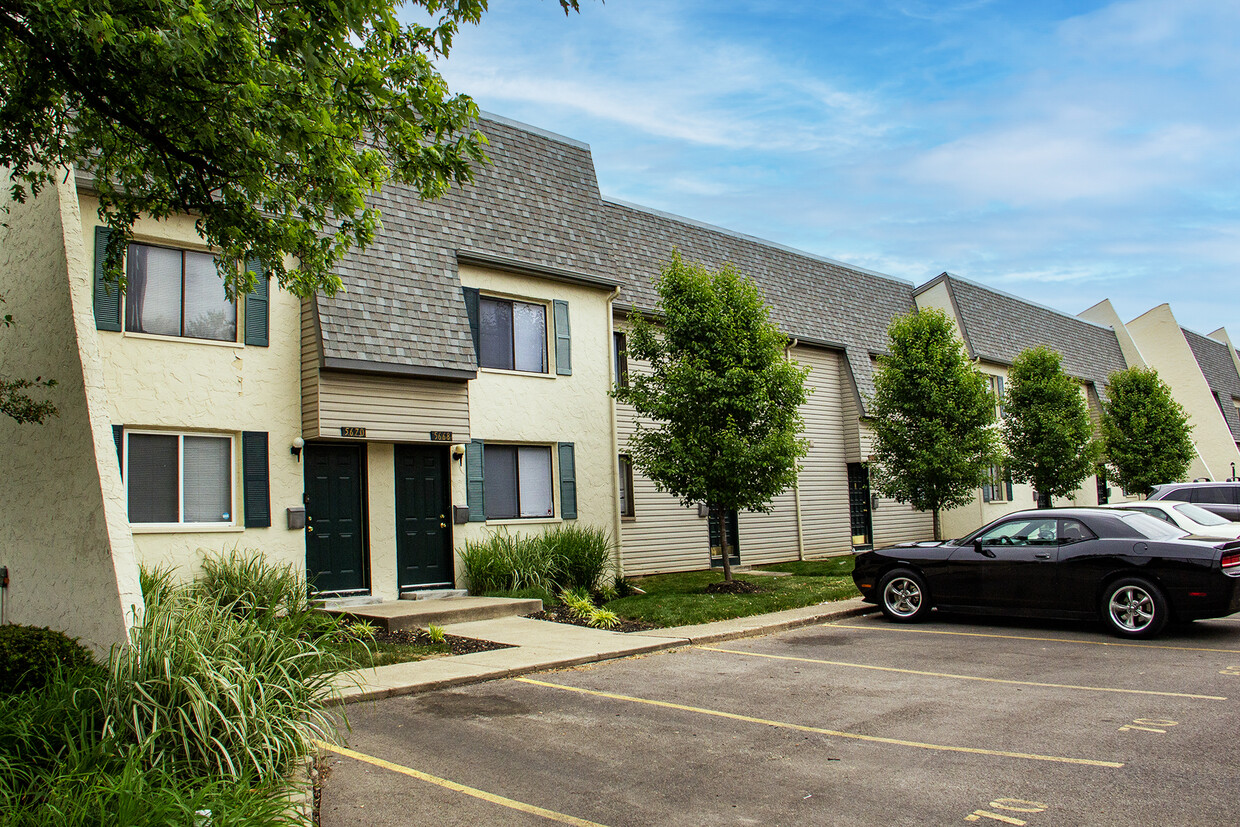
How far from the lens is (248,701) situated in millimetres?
5363

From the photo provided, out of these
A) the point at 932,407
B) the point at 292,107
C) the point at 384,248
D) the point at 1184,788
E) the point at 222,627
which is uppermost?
the point at 384,248

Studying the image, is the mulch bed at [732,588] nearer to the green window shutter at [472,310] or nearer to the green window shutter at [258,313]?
the green window shutter at [472,310]

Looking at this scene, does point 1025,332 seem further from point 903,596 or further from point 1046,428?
point 903,596

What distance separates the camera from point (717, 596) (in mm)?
14250

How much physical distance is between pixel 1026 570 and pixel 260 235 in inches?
377

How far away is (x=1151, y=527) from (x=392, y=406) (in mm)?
10507

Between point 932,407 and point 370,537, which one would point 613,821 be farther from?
point 932,407

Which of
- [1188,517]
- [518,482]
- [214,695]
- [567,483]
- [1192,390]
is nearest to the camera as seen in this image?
[214,695]

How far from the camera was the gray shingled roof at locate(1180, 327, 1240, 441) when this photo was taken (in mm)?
39594

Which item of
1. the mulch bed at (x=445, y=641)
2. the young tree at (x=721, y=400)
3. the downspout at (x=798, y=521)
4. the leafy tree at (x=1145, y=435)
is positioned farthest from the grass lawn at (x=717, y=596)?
the leafy tree at (x=1145, y=435)

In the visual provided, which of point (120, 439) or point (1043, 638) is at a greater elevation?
point (120, 439)

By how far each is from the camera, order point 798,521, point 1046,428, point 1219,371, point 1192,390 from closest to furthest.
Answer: point 798,521
point 1046,428
point 1192,390
point 1219,371

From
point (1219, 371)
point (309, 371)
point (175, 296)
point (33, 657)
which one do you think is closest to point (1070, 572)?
point (33, 657)

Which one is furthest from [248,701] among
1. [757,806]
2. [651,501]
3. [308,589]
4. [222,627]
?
[651,501]
